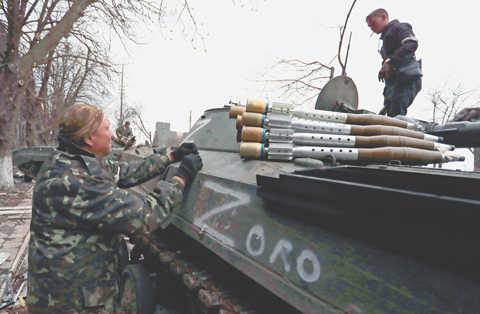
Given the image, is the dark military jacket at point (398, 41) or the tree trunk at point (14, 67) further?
the tree trunk at point (14, 67)

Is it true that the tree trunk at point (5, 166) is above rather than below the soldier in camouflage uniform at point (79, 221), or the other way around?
below

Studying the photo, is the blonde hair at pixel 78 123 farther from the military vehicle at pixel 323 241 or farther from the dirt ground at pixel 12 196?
the dirt ground at pixel 12 196

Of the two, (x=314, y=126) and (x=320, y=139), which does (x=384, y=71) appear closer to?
(x=314, y=126)

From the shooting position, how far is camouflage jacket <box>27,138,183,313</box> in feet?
6.50

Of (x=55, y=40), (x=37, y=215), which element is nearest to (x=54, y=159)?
(x=37, y=215)

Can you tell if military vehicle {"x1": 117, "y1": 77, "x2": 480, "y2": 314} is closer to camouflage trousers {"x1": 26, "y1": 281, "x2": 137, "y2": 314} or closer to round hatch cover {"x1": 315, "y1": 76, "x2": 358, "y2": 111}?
camouflage trousers {"x1": 26, "y1": 281, "x2": 137, "y2": 314}

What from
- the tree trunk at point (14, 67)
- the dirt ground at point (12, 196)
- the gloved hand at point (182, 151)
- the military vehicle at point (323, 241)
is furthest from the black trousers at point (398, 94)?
the dirt ground at point (12, 196)

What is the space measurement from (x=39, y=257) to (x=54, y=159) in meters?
0.62

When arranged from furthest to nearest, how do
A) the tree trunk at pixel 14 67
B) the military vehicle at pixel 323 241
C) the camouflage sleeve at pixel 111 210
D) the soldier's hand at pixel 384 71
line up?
the tree trunk at pixel 14 67 → the soldier's hand at pixel 384 71 → the camouflage sleeve at pixel 111 210 → the military vehicle at pixel 323 241

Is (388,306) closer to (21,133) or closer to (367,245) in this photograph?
(367,245)

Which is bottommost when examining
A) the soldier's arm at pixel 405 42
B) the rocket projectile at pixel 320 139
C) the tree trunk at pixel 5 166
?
the tree trunk at pixel 5 166

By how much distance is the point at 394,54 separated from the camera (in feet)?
14.6

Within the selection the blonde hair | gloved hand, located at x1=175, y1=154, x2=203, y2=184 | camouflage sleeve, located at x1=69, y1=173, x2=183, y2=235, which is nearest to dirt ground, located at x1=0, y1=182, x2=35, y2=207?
gloved hand, located at x1=175, y1=154, x2=203, y2=184

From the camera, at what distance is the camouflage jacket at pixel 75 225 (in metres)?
1.98
